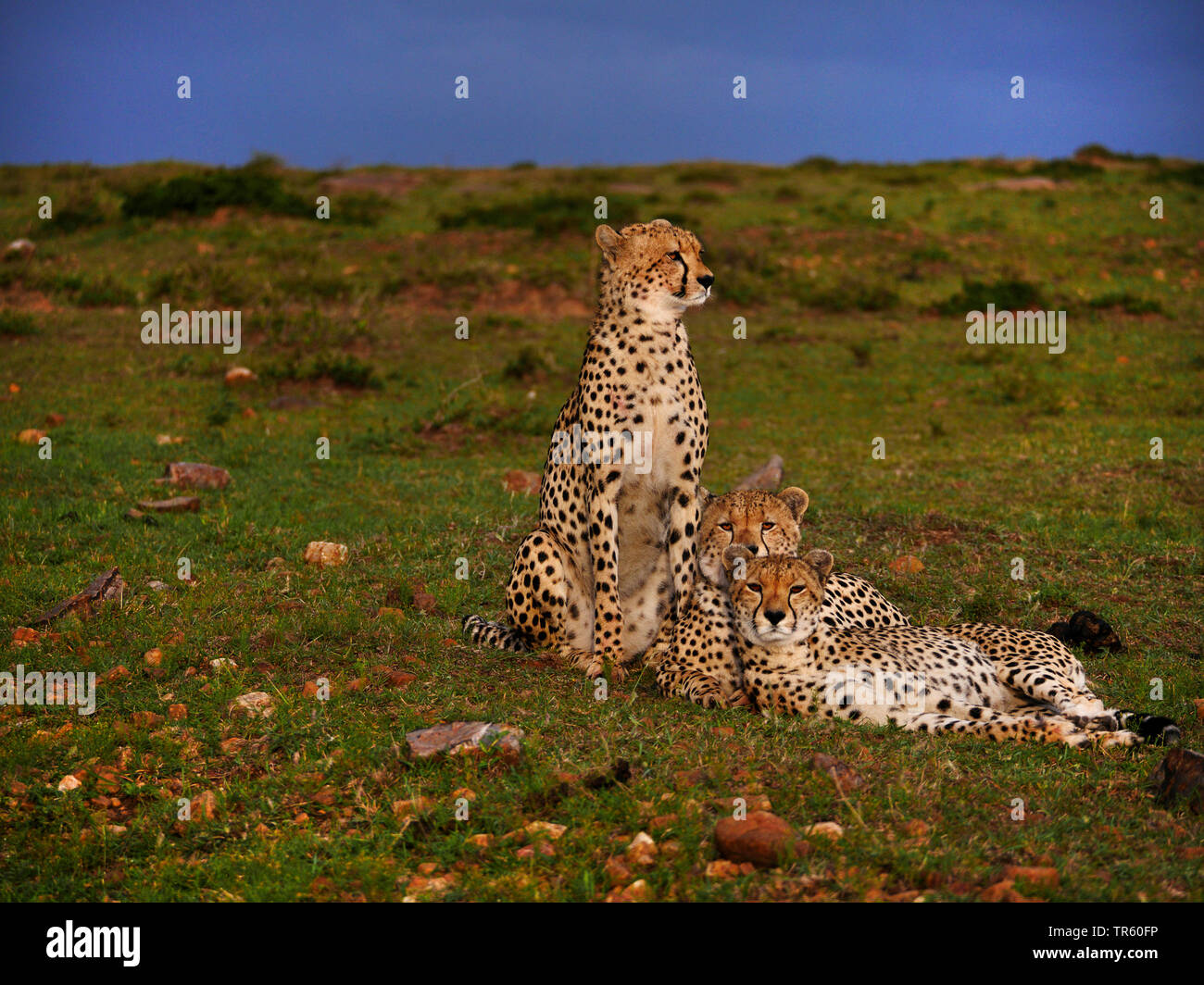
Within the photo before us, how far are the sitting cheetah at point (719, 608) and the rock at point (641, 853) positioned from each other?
1.66m

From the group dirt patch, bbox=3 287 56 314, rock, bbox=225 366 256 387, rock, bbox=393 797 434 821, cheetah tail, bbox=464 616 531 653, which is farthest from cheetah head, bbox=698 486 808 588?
dirt patch, bbox=3 287 56 314

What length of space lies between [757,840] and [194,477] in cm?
680

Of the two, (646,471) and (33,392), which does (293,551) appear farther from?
(33,392)

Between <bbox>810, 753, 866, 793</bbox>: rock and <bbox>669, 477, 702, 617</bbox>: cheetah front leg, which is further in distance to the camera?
<bbox>669, 477, 702, 617</bbox>: cheetah front leg

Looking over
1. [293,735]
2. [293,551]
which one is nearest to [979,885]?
[293,735]

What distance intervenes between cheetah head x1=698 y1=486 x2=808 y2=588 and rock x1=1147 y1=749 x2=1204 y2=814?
2.02m

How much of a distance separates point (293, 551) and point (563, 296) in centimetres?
1110

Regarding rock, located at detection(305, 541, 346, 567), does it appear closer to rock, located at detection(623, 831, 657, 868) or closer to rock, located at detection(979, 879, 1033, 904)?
rock, located at detection(623, 831, 657, 868)

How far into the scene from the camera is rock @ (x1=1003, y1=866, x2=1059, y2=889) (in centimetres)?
372

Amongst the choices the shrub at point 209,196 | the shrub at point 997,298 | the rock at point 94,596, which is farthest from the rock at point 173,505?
the shrub at point 209,196

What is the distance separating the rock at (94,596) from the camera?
656 cm

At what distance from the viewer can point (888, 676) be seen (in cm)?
554

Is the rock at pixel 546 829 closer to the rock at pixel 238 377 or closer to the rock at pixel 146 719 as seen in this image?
the rock at pixel 146 719
